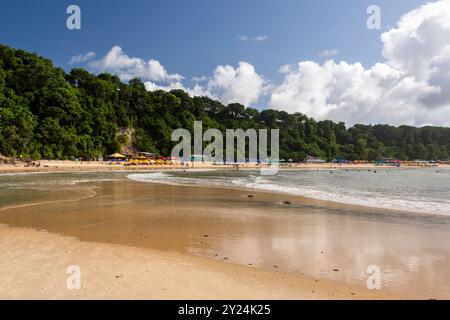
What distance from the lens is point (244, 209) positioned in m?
14.9

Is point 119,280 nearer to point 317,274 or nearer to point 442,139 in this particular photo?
point 317,274

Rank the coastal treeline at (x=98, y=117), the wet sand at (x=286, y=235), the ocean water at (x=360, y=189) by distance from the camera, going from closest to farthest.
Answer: the wet sand at (x=286, y=235)
the ocean water at (x=360, y=189)
the coastal treeline at (x=98, y=117)

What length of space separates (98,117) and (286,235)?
251 ft

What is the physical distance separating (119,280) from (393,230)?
8.62 metres

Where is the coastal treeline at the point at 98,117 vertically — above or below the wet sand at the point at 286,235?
above

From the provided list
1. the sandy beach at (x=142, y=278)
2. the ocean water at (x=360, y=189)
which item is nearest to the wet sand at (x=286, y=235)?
the sandy beach at (x=142, y=278)

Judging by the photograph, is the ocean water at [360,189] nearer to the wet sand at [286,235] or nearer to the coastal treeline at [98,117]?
the wet sand at [286,235]

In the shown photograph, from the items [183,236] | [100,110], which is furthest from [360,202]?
[100,110]

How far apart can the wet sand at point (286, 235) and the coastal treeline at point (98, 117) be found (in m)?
50.0

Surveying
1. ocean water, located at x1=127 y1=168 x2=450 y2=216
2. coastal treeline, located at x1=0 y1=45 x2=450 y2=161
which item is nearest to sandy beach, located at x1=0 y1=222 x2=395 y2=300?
ocean water, located at x1=127 y1=168 x2=450 y2=216

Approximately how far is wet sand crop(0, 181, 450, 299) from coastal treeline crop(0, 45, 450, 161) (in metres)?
50.0

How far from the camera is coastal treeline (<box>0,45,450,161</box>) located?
6094 cm

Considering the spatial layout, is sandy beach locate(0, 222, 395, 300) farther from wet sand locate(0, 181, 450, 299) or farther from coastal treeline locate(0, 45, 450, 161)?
coastal treeline locate(0, 45, 450, 161)

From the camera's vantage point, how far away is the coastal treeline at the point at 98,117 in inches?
2399
